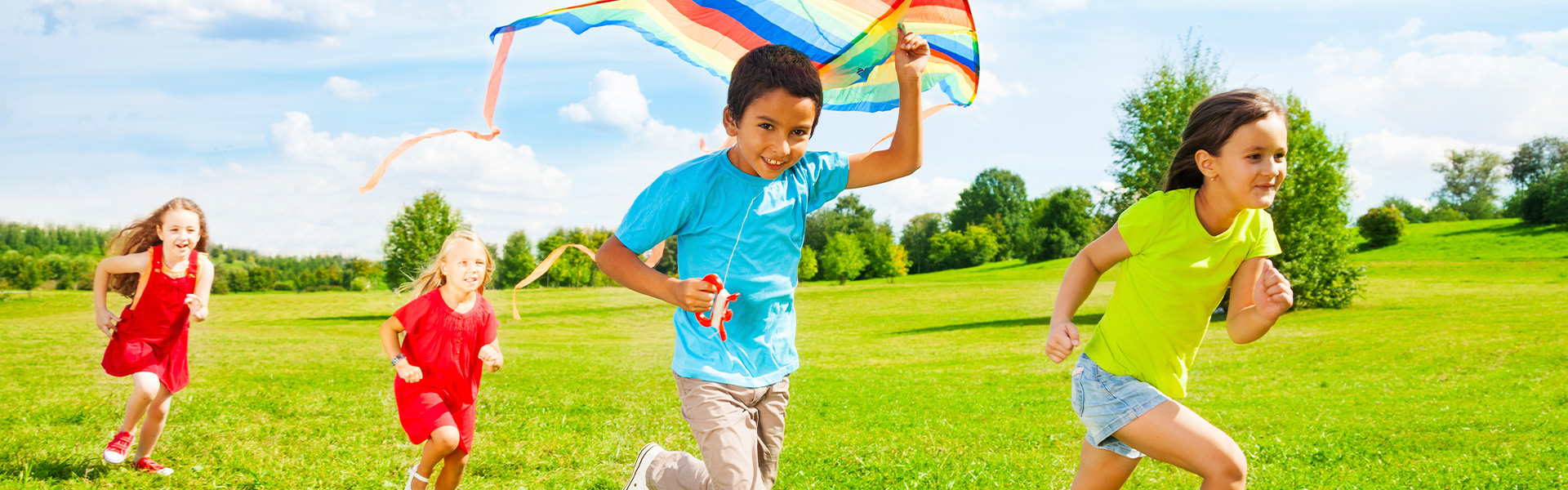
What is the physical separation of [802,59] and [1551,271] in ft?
178

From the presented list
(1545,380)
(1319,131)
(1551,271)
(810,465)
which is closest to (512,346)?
(810,465)

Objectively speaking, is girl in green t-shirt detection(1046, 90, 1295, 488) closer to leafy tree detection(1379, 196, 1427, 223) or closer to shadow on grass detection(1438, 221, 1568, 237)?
shadow on grass detection(1438, 221, 1568, 237)

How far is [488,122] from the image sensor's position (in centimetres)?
353

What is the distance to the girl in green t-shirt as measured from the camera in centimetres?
342

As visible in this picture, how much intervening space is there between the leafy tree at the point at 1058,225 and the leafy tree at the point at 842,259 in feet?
65.8

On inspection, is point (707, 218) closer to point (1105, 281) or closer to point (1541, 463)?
point (1541, 463)

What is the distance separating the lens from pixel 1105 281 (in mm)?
56281

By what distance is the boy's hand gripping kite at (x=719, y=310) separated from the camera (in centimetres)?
315

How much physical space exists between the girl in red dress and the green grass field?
144 centimetres

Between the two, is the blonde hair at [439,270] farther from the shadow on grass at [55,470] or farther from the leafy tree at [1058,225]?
the leafy tree at [1058,225]

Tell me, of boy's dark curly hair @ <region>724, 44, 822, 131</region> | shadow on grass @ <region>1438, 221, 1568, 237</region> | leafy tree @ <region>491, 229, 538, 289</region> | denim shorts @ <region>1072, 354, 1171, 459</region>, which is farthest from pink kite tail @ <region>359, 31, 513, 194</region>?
shadow on grass @ <region>1438, 221, 1568, 237</region>

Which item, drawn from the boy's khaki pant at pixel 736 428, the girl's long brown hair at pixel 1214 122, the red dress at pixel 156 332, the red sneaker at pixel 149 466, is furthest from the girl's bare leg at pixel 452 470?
the girl's long brown hair at pixel 1214 122

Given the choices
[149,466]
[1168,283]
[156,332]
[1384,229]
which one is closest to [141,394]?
[156,332]

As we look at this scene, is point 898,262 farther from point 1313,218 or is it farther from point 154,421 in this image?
point 154,421
